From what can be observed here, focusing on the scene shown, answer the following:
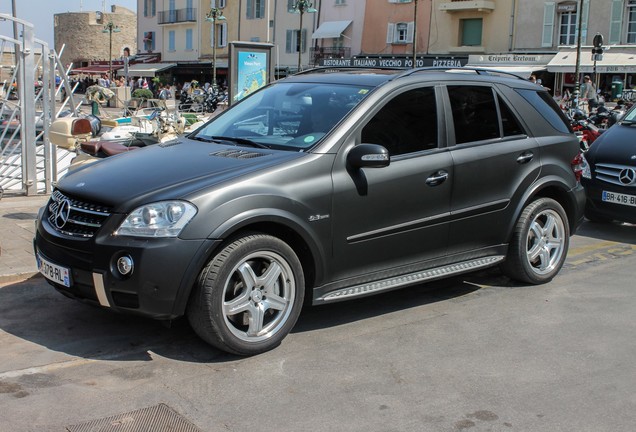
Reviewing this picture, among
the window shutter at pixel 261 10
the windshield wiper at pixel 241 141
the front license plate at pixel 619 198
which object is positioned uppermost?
the window shutter at pixel 261 10

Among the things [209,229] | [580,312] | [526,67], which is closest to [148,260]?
[209,229]

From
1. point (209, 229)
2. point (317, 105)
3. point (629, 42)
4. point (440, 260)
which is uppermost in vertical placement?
point (629, 42)

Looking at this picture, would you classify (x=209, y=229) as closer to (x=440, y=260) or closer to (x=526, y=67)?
(x=440, y=260)

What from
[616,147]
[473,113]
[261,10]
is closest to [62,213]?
[473,113]

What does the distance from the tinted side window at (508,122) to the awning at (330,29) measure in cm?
4305

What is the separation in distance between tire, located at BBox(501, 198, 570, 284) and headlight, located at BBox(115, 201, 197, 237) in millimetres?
3051

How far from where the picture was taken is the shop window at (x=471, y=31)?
140 ft

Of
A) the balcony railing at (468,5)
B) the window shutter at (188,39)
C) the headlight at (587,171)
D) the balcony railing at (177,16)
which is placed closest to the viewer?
the headlight at (587,171)

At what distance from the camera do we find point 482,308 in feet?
19.6

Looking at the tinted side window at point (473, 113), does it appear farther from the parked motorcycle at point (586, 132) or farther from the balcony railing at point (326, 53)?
the balcony railing at point (326, 53)

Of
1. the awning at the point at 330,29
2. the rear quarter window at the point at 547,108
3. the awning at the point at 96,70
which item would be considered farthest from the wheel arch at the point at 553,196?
the awning at the point at 96,70

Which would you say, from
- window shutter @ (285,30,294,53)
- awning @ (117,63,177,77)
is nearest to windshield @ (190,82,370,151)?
window shutter @ (285,30,294,53)

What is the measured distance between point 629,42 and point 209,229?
120 feet

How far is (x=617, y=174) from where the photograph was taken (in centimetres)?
901
